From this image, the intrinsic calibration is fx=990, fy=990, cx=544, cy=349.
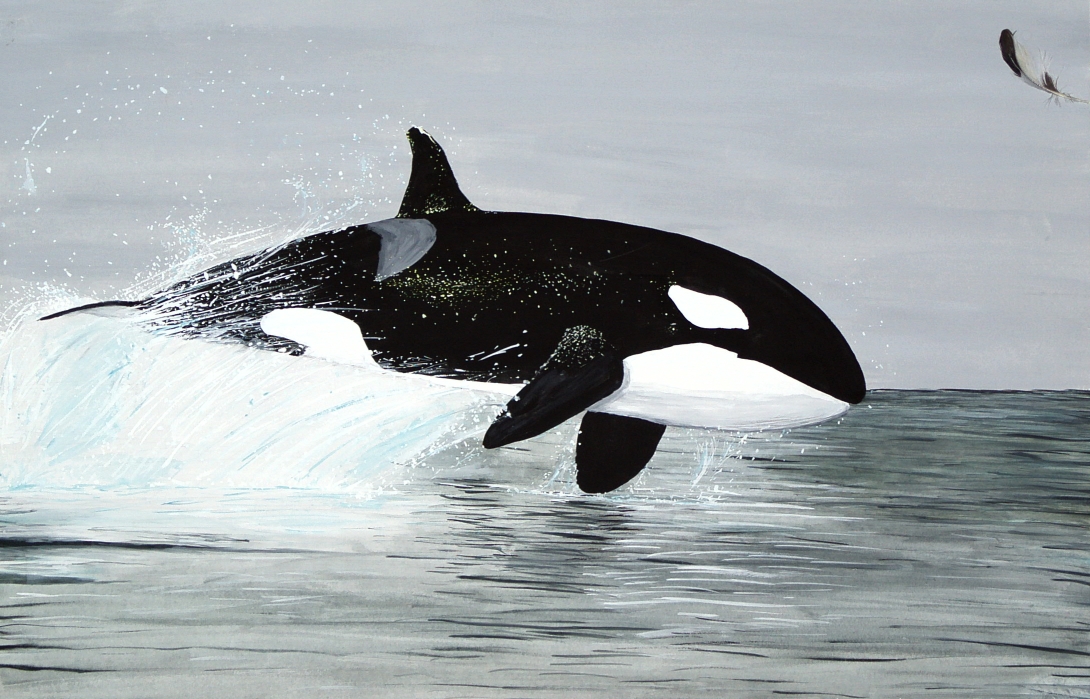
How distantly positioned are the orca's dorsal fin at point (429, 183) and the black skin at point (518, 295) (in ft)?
0.24

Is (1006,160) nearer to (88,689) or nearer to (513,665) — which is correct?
(513,665)

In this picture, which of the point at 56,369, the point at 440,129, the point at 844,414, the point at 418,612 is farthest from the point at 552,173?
the point at 56,369

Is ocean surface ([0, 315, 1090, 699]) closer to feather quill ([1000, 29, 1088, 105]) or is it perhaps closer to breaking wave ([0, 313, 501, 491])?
breaking wave ([0, 313, 501, 491])

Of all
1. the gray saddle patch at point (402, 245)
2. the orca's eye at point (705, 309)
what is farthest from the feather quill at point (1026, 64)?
the gray saddle patch at point (402, 245)

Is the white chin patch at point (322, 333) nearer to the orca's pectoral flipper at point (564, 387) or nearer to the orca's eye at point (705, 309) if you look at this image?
the orca's pectoral flipper at point (564, 387)

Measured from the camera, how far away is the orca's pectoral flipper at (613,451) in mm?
5918

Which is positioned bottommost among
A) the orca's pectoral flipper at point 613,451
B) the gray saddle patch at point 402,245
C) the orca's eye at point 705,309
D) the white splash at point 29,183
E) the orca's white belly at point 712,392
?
the orca's pectoral flipper at point 613,451

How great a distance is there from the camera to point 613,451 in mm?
6012

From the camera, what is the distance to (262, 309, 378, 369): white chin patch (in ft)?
19.4

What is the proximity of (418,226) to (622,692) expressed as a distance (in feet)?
A: 9.41

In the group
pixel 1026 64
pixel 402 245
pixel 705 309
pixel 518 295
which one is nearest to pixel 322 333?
pixel 402 245

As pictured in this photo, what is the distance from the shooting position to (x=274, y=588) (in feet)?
16.0

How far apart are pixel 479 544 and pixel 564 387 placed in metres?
0.98

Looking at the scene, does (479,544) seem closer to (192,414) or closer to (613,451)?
(613,451)
